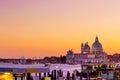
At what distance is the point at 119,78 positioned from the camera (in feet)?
114

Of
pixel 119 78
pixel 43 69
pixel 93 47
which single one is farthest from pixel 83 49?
pixel 43 69

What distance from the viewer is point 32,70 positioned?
719 inches

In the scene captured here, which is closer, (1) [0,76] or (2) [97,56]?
(1) [0,76]

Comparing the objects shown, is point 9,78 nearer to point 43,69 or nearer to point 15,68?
point 15,68

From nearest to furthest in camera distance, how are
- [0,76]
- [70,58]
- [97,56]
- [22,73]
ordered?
[0,76] → [22,73] → [97,56] → [70,58]

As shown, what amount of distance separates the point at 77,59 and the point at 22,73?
152 metres

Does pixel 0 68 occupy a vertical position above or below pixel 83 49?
below

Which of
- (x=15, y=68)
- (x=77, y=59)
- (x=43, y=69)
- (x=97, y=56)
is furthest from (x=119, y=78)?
(x=77, y=59)

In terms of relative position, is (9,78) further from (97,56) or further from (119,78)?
(97,56)

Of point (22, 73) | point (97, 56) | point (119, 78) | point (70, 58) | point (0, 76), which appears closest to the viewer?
point (0, 76)

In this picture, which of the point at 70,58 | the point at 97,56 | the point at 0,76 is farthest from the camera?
the point at 70,58

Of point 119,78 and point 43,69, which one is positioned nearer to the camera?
point 43,69

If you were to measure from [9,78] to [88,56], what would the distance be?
143 meters

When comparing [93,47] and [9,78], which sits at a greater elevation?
[93,47]
